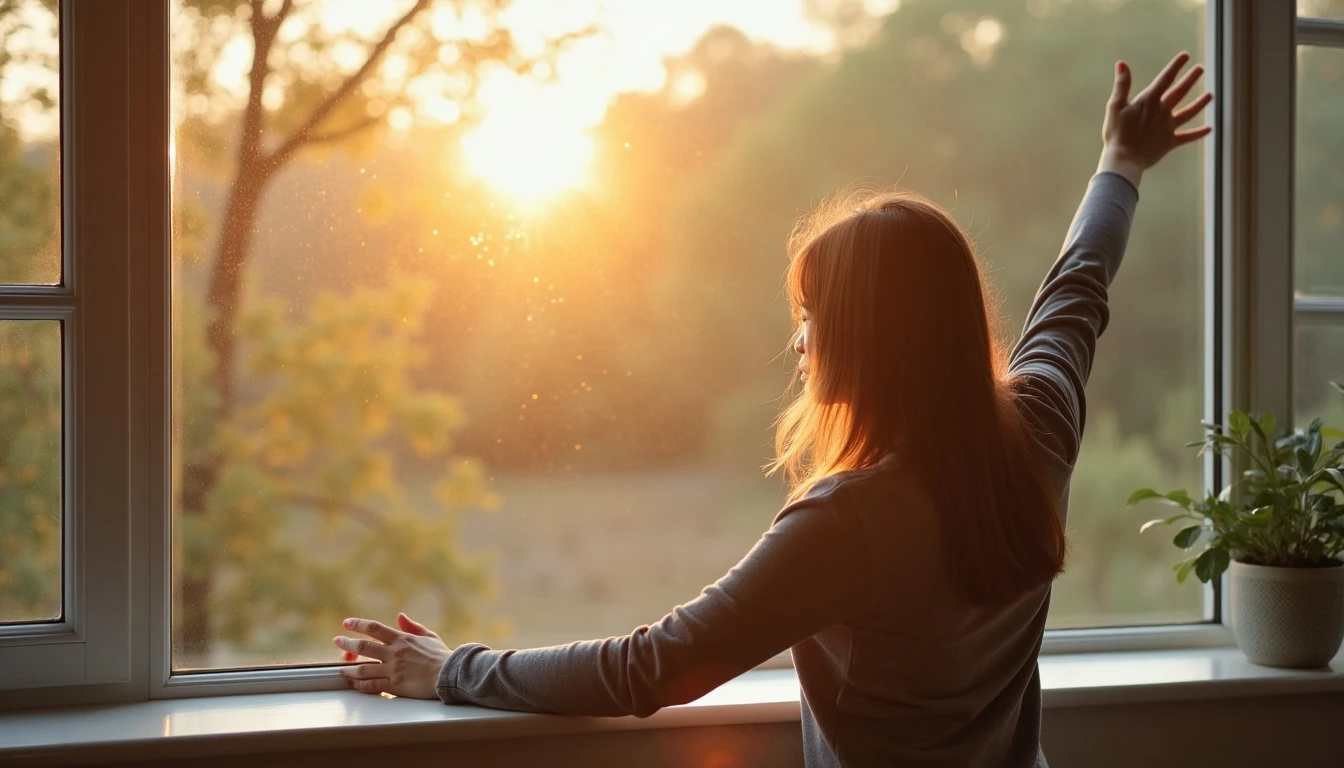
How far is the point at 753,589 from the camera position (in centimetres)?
104

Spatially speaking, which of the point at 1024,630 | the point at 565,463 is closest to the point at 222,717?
the point at 565,463

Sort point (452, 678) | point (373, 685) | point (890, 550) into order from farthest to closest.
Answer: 1. point (373, 685)
2. point (452, 678)
3. point (890, 550)

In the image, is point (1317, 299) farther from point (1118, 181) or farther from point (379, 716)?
point (379, 716)

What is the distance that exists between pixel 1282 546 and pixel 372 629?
52.6 inches

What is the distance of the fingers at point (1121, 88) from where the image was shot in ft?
4.99

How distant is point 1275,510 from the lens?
59.6 inches

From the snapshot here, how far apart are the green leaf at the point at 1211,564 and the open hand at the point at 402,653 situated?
110 cm

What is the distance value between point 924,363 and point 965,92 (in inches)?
29.3

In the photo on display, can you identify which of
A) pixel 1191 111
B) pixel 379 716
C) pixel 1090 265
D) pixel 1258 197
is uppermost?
pixel 1191 111

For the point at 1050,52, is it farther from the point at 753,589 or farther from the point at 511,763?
the point at 511,763

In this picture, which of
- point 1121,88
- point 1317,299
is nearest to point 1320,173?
point 1317,299

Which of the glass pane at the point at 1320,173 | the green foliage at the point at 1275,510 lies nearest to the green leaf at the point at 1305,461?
the green foliage at the point at 1275,510

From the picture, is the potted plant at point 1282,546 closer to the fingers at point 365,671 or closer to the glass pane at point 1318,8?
the glass pane at point 1318,8

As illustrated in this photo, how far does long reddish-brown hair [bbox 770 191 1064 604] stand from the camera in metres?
1.07
